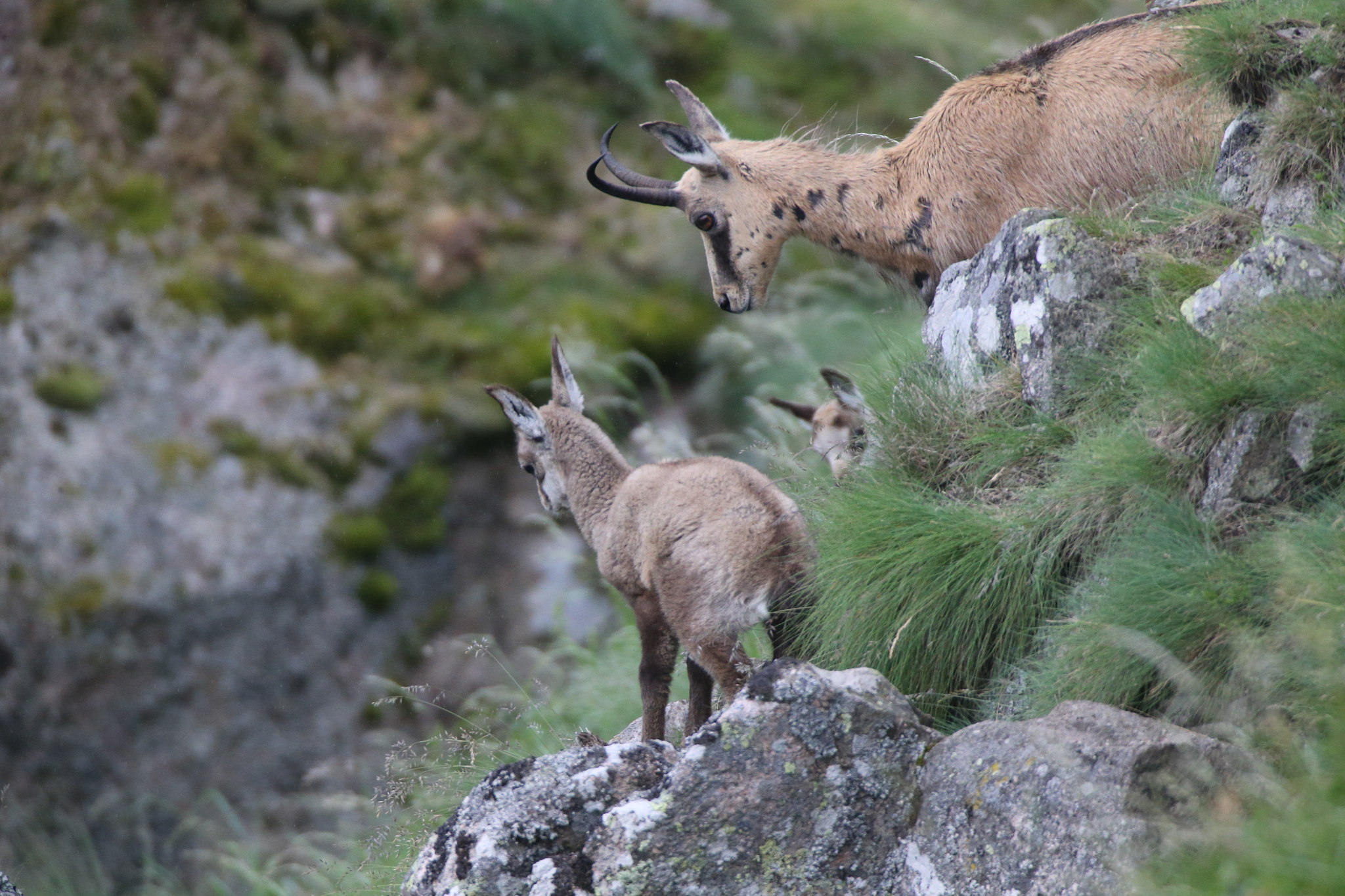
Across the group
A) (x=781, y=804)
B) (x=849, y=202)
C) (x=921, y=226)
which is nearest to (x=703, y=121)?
(x=849, y=202)

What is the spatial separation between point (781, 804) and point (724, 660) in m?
1.14

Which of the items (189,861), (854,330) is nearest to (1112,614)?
(854,330)

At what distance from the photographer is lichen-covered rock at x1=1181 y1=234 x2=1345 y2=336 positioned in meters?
3.04

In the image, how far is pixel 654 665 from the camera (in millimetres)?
4215

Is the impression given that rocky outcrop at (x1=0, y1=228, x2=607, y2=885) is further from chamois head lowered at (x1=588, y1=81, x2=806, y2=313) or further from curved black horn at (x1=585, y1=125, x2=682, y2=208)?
curved black horn at (x1=585, y1=125, x2=682, y2=208)

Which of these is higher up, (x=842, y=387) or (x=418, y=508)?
(x=842, y=387)

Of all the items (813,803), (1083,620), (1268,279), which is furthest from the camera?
(1268,279)

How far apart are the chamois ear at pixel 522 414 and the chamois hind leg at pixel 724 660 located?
159 cm

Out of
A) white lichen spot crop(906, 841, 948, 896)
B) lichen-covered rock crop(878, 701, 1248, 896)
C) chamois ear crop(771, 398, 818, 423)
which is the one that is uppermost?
lichen-covered rock crop(878, 701, 1248, 896)

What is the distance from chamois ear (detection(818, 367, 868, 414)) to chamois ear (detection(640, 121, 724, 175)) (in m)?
1.13

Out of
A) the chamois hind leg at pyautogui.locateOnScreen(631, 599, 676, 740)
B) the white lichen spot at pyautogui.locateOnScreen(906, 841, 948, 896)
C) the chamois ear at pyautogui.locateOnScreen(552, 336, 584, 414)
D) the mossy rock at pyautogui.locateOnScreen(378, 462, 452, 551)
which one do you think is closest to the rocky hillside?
the white lichen spot at pyautogui.locateOnScreen(906, 841, 948, 896)

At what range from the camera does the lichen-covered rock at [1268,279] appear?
3.04 m

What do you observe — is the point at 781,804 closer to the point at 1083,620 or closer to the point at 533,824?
the point at 533,824

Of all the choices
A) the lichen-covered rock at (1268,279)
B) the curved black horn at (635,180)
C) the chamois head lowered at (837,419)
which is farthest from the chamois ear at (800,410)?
the lichen-covered rock at (1268,279)
